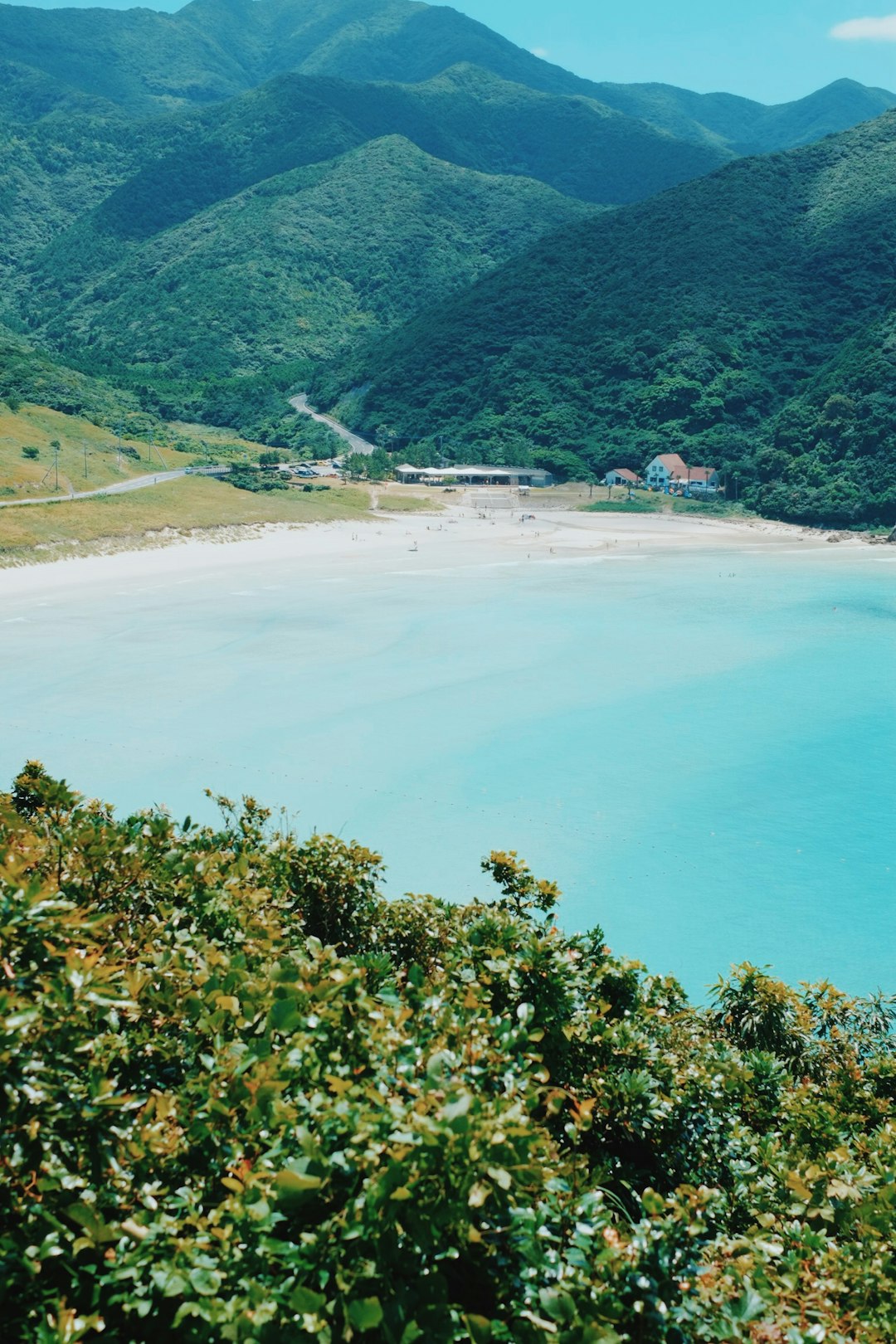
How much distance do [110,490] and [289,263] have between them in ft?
322

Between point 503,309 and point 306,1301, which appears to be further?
point 503,309

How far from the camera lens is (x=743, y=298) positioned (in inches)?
4077

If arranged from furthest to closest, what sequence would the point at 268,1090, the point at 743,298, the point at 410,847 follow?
the point at 743,298 → the point at 410,847 → the point at 268,1090

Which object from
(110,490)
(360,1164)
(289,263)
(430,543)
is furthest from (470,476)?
(360,1164)

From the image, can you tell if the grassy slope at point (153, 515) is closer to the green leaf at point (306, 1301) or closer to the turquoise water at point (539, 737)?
the turquoise water at point (539, 737)

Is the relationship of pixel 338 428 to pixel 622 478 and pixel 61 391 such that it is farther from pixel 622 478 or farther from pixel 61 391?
pixel 622 478

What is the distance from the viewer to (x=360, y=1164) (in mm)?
3111

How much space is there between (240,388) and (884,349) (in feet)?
211

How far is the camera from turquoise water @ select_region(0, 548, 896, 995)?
15695 millimetres

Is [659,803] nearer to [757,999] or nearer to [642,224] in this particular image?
[757,999]

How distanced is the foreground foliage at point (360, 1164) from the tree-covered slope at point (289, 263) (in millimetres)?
115340

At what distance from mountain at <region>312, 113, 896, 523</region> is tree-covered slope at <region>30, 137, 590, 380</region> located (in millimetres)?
21182

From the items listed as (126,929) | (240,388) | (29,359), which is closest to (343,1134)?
(126,929)

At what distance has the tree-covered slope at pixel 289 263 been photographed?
125250 millimetres
